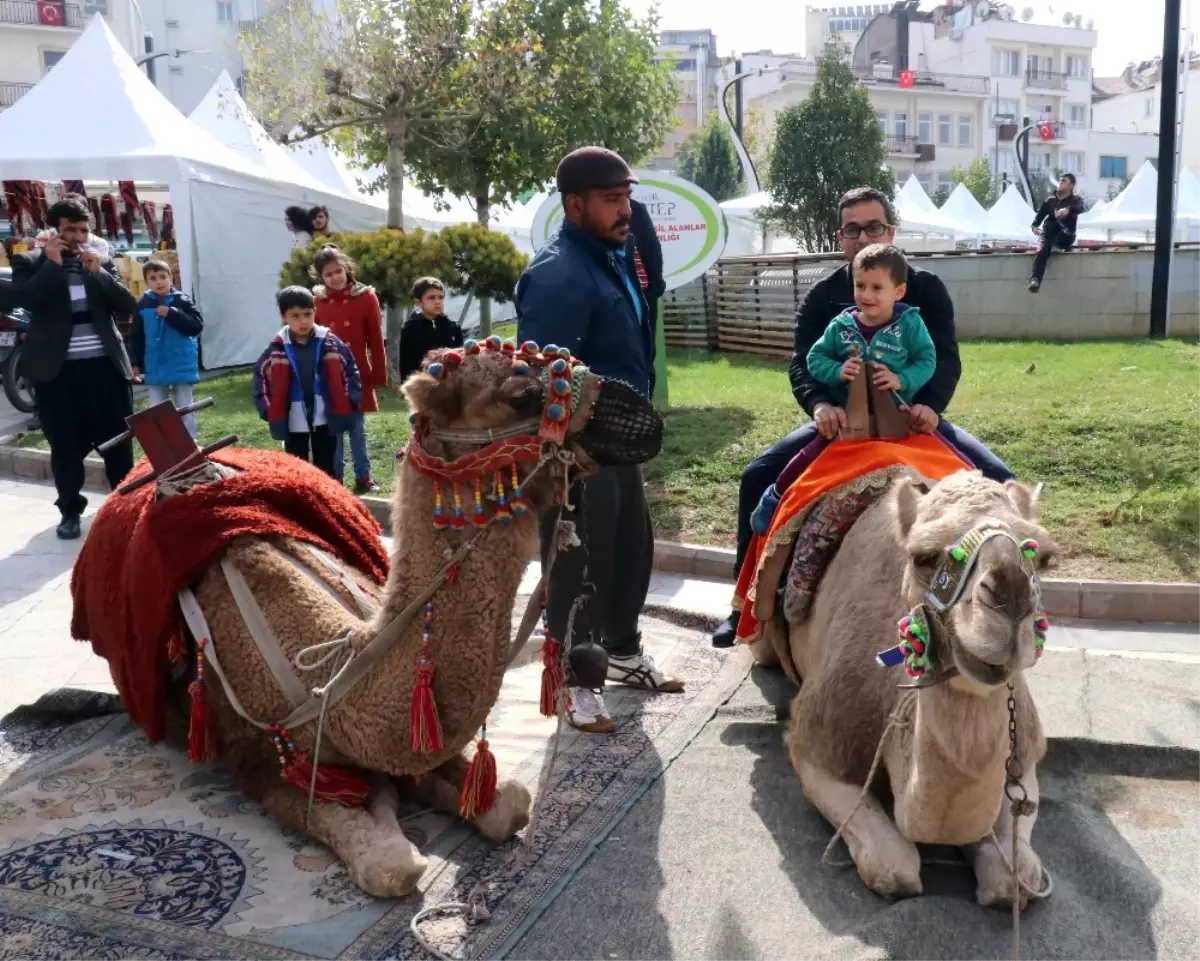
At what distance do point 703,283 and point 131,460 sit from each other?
996cm

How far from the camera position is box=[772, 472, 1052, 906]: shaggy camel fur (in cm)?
265

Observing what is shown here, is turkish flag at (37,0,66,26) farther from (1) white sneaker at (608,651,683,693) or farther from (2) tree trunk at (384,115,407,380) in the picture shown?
(1) white sneaker at (608,651,683,693)

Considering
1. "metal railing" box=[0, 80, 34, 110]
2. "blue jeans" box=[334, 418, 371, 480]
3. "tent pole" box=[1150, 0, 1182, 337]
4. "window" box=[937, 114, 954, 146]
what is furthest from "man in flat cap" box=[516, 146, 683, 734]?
"window" box=[937, 114, 954, 146]

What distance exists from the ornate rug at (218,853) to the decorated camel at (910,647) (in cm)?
77

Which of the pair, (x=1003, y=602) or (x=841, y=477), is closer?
(x=1003, y=602)

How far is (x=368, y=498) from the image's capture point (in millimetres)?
8695

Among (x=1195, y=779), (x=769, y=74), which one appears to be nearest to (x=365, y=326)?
(x=1195, y=779)

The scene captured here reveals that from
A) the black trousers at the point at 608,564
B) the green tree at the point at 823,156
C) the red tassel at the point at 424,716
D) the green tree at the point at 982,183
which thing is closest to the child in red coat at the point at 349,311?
the black trousers at the point at 608,564

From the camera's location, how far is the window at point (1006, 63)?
78.0 meters

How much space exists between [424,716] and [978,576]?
1.46m

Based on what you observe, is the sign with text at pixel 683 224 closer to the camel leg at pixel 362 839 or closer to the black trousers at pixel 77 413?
the black trousers at pixel 77 413

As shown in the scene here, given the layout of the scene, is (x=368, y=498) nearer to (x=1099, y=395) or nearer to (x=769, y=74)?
(x=1099, y=395)

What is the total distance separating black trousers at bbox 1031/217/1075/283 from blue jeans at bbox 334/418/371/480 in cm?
1033

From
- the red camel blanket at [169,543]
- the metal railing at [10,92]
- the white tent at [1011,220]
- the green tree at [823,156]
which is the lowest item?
the red camel blanket at [169,543]
